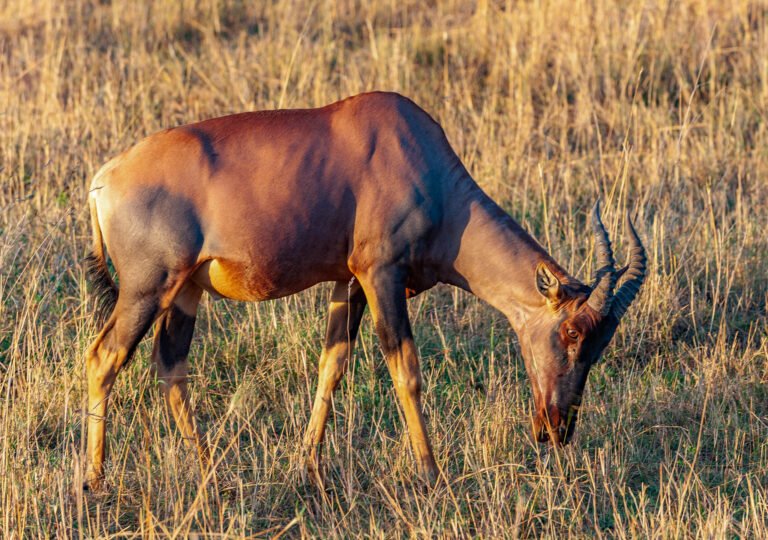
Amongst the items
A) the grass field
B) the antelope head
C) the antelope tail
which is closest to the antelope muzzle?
the antelope head

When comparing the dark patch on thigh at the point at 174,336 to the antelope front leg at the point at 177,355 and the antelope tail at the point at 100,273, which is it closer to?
the antelope front leg at the point at 177,355

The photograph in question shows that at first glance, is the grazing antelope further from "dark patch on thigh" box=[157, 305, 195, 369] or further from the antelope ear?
"dark patch on thigh" box=[157, 305, 195, 369]

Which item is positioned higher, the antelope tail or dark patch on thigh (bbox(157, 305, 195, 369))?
the antelope tail

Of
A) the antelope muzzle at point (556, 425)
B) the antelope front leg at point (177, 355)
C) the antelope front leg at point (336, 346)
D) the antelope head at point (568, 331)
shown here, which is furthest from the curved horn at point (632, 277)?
the antelope front leg at point (177, 355)

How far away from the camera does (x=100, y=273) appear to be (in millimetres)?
5770

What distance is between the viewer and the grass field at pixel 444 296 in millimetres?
5344

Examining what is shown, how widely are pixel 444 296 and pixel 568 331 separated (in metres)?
2.31

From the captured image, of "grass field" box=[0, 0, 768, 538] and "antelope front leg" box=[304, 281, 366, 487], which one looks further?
"antelope front leg" box=[304, 281, 366, 487]

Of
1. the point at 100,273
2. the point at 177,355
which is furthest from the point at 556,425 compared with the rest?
the point at 100,273

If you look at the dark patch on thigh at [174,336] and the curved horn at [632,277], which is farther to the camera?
the dark patch on thigh at [174,336]

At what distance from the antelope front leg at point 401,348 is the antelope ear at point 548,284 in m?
0.71

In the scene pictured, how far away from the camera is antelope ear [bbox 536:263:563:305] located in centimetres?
553

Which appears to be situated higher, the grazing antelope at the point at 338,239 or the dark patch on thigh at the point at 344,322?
the grazing antelope at the point at 338,239

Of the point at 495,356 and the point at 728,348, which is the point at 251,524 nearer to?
the point at 495,356
